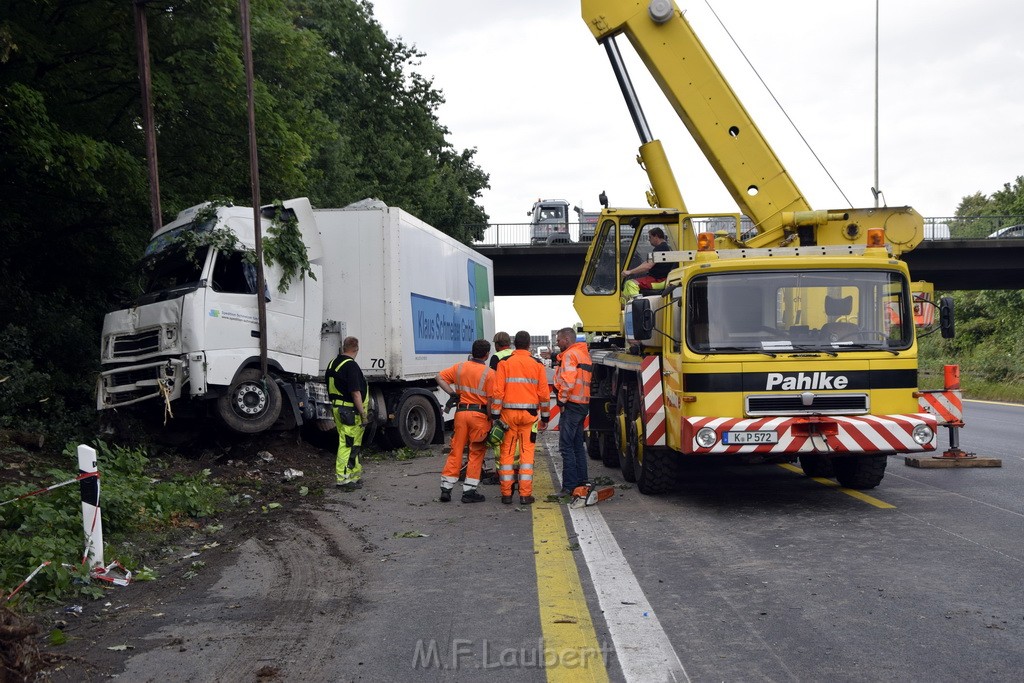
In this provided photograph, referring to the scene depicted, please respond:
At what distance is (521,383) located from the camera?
9.77 meters

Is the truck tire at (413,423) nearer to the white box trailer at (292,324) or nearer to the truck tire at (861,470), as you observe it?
the white box trailer at (292,324)

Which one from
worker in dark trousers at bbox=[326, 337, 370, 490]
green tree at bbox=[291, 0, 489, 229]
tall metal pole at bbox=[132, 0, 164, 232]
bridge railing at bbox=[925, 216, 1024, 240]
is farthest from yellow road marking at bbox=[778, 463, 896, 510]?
bridge railing at bbox=[925, 216, 1024, 240]

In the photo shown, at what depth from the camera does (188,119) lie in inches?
711

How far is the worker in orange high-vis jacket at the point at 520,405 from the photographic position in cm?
977

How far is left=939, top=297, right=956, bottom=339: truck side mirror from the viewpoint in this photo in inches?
364

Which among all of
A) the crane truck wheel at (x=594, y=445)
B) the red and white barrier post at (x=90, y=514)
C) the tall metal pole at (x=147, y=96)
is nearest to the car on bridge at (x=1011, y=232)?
the crane truck wheel at (x=594, y=445)

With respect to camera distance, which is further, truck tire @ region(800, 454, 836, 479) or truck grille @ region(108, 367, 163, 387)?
truck grille @ region(108, 367, 163, 387)

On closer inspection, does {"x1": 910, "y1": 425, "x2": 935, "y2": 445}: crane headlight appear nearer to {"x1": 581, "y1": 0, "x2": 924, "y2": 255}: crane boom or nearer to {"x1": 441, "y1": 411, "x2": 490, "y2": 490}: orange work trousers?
{"x1": 581, "y1": 0, "x2": 924, "y2": 255}: crane boom

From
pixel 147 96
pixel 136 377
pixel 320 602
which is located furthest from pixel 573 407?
pixel 147 96

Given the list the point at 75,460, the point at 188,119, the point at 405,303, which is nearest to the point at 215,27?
the point at 188,119

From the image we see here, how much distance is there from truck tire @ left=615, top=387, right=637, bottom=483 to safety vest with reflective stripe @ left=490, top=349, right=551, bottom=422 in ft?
4.86

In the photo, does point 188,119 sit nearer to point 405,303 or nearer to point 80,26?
point 80,26

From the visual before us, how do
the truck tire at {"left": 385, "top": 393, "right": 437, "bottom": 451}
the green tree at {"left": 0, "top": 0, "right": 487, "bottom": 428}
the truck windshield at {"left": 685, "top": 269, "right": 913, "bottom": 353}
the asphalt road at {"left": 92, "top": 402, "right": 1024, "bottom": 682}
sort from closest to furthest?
1. the asphalt road at {"left": 92, "top": 402, "right": 1024, "bottom": 682}
2. the truck windshield at {"left": 685, "top": 269, "right": 913, "bottom": 353}
3. the green tree at {"left": 0, "top": 0, "right": 487, "bottom": 428}
4. the truck tire at {"left": 385, "top": 393, "right": 437, "bottom": 451}

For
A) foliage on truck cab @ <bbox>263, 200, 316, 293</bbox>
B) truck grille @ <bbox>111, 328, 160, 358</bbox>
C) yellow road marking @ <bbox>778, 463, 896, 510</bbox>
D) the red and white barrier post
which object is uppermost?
foliage on truck cab @ <bbox>263, 200, 316, 293</bbox>
